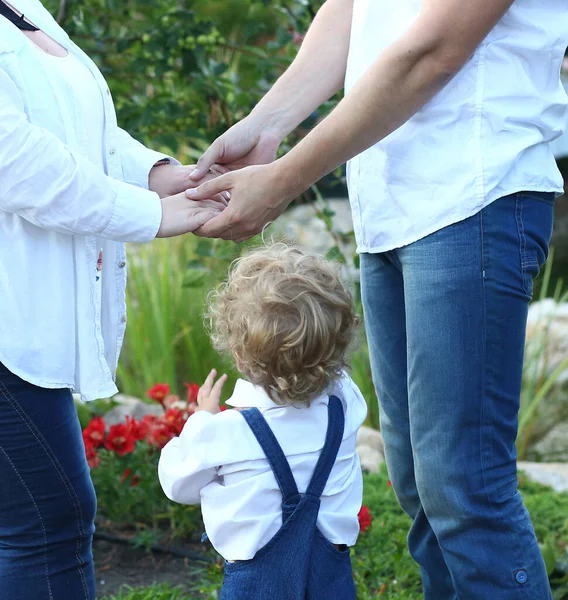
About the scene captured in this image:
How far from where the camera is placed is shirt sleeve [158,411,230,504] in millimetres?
1729

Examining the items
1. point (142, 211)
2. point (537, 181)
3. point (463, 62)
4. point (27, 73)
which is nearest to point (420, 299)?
point (537, 181)

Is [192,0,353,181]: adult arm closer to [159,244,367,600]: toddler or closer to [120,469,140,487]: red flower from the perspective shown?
[159,244,367,600]: toddler

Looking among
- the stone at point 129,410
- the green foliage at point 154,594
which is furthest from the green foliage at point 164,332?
the green foliage at point 154,594

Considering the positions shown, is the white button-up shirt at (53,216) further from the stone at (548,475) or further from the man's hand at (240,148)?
the stone at (548,475)

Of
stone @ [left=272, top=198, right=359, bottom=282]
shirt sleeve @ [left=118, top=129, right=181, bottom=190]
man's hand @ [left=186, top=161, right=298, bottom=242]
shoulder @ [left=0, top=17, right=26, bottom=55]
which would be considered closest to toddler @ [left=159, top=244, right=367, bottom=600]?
man's hand @ [left=186, top=161, right=298, bottom=242]

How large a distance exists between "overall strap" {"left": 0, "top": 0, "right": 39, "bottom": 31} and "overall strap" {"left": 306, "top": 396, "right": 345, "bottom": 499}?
99 cm

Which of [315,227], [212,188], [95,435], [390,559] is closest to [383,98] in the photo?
[212,188]

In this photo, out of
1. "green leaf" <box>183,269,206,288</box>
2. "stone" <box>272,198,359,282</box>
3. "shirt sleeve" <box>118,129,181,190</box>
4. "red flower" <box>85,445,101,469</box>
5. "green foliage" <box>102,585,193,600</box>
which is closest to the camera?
"shirt sleeve" <box>118,129,181,190</box>

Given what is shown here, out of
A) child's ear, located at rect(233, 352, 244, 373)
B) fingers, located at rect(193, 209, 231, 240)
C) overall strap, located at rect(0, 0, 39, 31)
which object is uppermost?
overall strap, located at rect(0, 0, 39, 31)

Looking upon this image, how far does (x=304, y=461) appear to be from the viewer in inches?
69.5

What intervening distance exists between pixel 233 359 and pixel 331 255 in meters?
1.20

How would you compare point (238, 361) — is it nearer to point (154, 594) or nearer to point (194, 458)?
point (194, 458)

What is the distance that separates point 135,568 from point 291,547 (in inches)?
53.4

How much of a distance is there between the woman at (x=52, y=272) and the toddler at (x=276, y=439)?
225 mm
